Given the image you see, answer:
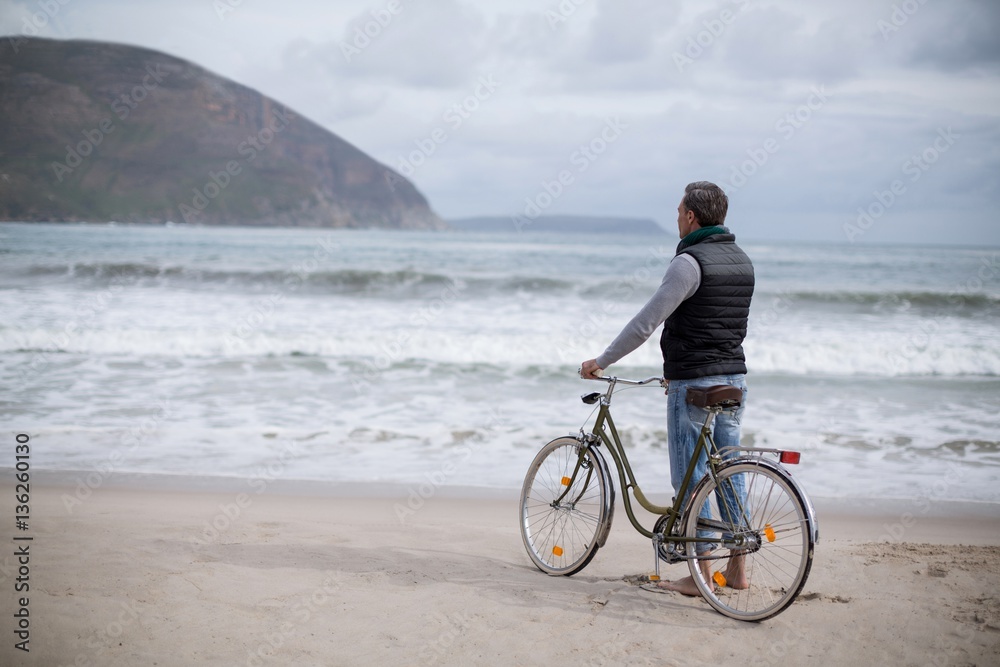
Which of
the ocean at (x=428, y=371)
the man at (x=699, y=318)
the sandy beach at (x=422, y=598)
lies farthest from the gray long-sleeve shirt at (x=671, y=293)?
the ocean at (x=428, y=371)

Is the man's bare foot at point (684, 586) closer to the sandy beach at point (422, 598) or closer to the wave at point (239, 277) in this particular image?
the sandy beach at point (422, 598)

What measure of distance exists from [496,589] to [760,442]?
15.5ft

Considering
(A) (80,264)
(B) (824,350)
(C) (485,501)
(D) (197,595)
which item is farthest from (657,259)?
(D) (197,595)

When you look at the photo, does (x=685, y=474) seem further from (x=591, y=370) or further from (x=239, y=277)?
(x=239, y=277)

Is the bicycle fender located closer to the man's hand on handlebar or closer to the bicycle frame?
the bicycle frame

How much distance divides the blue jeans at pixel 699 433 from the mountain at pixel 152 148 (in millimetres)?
51606

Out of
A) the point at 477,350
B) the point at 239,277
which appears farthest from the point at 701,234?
the point at 239,277

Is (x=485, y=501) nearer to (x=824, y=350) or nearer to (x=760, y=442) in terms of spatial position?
(x=760, y=442)

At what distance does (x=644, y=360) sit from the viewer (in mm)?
A: 12875

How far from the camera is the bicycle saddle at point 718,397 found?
3.21m

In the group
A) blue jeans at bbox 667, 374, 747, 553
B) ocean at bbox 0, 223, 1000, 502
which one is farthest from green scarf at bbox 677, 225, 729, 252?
ocean at bbox 0, 223, 1000, 502

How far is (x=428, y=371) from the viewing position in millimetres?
11094

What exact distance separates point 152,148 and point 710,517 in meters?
75.9

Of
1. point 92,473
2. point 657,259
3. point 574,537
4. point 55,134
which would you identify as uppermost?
point 55,134
